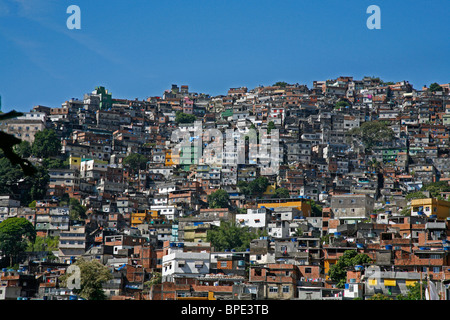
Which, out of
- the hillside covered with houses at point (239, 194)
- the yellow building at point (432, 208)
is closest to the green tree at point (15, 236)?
the hillside covered with houses at point (239, 194)

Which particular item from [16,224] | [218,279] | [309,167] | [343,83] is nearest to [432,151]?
[309,167]

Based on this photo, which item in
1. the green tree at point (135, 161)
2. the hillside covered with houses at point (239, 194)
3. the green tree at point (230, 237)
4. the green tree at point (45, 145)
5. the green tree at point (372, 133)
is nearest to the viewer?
the hillside covered with houses at point (239, 194)

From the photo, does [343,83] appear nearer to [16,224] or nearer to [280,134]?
[280,134]

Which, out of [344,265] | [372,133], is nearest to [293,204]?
[344,265]

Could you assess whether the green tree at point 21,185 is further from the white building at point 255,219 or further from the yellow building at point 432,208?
the yellow building at point 432,208

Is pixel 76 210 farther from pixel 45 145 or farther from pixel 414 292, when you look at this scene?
pixel 414 292

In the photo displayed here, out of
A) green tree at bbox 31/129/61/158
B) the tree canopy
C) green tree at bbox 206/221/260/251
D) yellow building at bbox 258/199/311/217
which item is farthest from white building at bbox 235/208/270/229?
green tree at bbox 31/129/61/158
